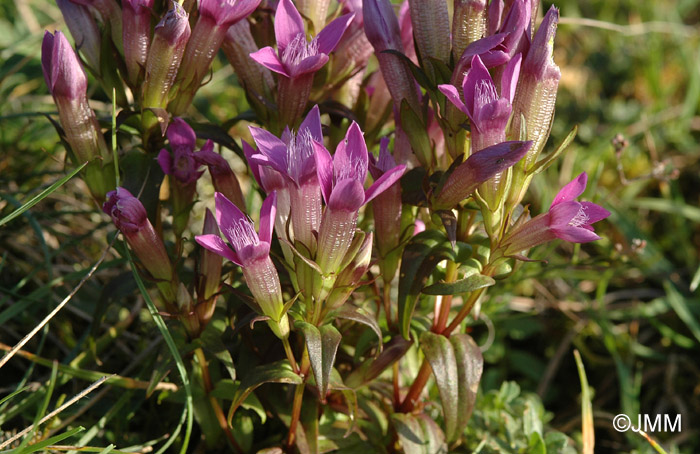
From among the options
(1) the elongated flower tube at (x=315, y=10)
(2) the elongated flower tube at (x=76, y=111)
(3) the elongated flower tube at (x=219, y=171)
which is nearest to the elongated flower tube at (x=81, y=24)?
(2) the elongated flower tube at (x=76, y=111)

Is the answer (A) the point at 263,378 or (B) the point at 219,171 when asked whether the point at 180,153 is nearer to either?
(B) the point at 219,171

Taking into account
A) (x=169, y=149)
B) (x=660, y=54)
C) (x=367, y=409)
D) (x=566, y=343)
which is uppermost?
(x=169, y=149)

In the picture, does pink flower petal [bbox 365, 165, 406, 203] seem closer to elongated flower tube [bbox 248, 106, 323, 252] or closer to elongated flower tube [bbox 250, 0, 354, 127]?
elongated flower tube [bbox 248, 106, 323, 252]

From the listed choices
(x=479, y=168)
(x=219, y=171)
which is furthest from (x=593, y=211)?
(x=219, y=171)

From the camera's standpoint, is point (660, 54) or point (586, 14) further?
point (586, 14)

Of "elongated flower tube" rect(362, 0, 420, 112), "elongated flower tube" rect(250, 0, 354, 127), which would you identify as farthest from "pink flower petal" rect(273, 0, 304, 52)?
"elongated flower tube" rect(362, 0, 420, 112)

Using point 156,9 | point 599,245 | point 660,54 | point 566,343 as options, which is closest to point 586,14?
point 660,54

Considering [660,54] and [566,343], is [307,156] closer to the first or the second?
[566,343]
